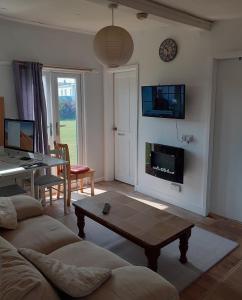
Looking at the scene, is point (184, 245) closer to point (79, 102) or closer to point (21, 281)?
point (21, 281)

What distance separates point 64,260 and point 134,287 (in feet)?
2.06

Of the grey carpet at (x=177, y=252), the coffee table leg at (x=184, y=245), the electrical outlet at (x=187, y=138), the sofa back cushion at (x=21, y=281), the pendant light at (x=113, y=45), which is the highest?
the pendant light at (x=113, y=45)

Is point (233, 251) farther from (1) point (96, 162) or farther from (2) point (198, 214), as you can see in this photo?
(1) point (96, 162)

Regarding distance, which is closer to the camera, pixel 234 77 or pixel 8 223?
pixel 8 223

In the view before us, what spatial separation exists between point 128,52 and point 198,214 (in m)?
2.39

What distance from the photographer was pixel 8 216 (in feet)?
7.44

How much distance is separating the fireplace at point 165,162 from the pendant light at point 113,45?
1834 millimetres

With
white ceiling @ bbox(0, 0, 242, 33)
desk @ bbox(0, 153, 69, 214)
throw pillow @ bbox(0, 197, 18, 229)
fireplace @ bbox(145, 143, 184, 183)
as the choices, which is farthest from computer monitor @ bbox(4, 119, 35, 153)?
fireplace @ bbox(145, 143, 184, 183)

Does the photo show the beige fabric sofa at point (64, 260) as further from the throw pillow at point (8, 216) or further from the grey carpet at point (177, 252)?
the grey carpet at point (177, 252)

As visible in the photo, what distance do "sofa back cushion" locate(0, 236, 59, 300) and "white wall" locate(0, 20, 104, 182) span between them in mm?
2909

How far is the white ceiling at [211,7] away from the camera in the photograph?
8.50 ft

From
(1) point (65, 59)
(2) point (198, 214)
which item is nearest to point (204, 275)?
(2) point (198, 214)

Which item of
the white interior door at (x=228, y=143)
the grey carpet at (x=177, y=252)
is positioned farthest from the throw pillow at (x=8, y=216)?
the white interior door at (x=228, y=143)

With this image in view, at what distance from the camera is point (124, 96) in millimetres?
4754
